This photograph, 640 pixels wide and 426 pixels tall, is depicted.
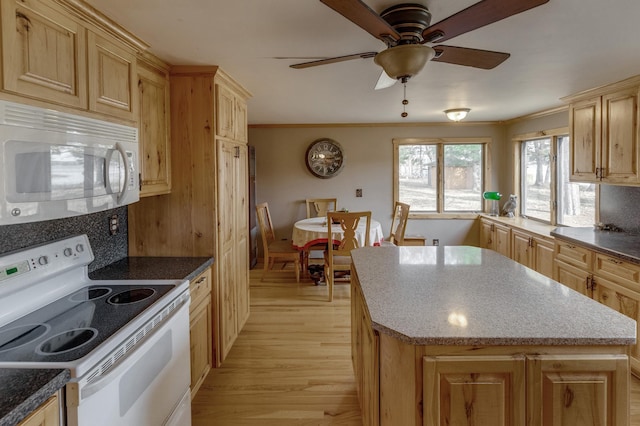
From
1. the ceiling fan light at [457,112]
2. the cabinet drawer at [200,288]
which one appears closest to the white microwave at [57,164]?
the cabinet drawer at [200,288]

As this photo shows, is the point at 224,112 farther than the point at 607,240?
No

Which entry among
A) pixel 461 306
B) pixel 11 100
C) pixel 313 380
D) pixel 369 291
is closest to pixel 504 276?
pixel 461 306

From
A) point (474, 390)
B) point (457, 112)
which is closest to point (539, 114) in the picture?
point (457, 112)

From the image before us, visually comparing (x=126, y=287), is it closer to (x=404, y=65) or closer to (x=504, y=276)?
(x=404, y=65)

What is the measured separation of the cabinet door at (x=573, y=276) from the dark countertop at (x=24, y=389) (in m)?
3.43

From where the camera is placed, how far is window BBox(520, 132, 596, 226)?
4.11 meters

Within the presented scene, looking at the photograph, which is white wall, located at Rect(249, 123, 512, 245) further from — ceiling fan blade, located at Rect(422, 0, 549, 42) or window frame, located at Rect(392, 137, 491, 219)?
ceiling fan blade, located at Rect(422, 0, 549, 42)

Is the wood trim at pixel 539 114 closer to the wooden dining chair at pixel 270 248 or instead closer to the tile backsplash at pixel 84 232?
the wooden dining chair at pixel 270 248

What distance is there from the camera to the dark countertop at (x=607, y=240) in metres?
2.58

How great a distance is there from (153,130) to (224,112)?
0.59 meters

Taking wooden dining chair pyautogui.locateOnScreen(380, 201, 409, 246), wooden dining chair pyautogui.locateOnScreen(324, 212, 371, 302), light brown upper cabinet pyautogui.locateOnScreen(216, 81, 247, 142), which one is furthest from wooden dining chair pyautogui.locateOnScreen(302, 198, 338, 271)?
light brown upper cabinet pyautogui.locateOnScreen(216, 81, 247, 142)

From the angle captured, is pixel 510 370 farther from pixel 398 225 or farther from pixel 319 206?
pixel 319 206

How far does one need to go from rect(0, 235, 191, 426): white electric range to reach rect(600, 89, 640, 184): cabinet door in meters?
3.40

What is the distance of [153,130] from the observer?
2.34 meters
